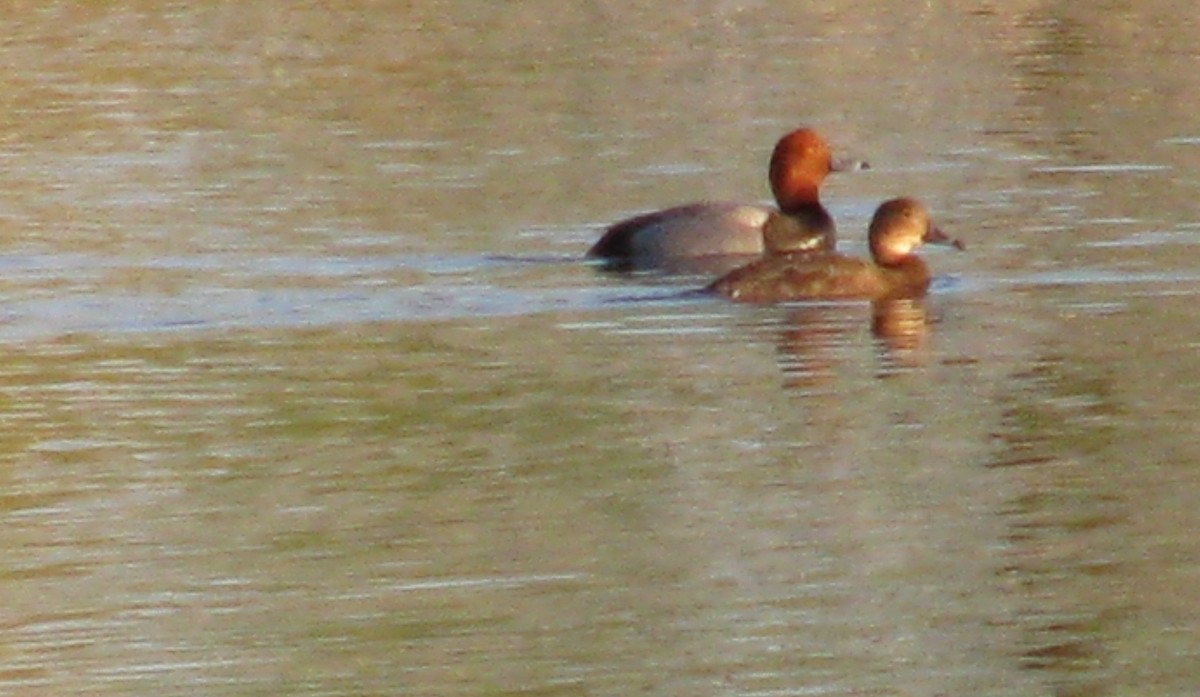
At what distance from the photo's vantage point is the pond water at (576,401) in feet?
26.8

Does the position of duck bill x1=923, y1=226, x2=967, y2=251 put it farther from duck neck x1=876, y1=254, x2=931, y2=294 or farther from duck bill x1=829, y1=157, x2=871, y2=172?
duck bill x1=829, y1=157, x2=871, y2=172

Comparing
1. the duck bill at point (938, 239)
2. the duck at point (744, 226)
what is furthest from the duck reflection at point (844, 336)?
the duck at point (744, 226)

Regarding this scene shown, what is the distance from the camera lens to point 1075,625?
8.24 metres

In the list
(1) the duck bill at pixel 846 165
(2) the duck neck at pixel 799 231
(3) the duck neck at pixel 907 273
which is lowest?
(2) the duck neck at pixel 799 231

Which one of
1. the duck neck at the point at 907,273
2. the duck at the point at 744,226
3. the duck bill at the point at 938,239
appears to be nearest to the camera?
the duck neck at the point at 907,273

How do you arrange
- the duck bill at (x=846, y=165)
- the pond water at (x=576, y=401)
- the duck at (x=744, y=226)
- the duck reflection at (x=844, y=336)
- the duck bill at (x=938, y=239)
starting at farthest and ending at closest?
the duck bill at (x=846, y=165), the duck at (x=744, y=226), the duck bill at (x=938, y=239), the duck reflection at (x=844, y=336), the pond water at (x=576, y=401)

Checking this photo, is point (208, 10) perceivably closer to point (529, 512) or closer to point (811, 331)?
point (811, 331)

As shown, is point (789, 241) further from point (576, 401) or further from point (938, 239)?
point (576, 401)

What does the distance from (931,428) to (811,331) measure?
2291 millimetres

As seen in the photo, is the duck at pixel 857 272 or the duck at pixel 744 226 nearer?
the duck at pixel 857 272

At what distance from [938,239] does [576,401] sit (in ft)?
12.1

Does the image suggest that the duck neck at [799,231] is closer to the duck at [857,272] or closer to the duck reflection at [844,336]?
the duck at [857,272]

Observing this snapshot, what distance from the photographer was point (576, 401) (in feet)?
37.0

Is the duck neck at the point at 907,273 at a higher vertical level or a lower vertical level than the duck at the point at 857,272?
lower
